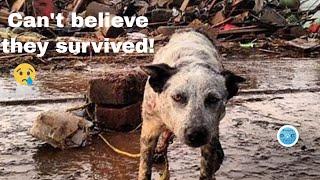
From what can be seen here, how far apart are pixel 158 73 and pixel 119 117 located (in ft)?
8.50

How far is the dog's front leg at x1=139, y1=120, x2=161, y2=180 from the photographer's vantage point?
4.42 meters

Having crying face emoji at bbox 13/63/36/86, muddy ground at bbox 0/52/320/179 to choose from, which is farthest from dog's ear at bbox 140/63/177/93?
crying face emoji at bbox 13/63/36/86

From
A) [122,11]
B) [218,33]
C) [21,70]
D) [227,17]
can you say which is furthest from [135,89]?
[122,11]

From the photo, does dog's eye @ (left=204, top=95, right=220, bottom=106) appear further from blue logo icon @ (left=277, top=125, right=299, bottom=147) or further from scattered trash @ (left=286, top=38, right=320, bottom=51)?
scattered trash @ (left=286, top=38, right=320, bottom=51)

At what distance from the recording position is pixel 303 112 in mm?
7520

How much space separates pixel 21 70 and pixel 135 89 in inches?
188

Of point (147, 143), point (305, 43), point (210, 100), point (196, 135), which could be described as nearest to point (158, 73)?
point (210, 100)

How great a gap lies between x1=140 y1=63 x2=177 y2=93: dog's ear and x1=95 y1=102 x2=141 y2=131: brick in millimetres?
2449

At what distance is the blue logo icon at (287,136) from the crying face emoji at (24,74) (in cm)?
446

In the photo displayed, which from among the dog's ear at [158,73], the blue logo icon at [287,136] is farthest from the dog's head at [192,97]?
the blue logo icon at [287,136]

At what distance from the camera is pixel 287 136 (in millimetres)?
6340

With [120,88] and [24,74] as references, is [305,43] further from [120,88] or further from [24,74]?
[120,88]

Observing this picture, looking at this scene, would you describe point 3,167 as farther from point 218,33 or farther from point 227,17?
Answer: point 227,17

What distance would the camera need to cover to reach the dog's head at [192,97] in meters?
3.69
